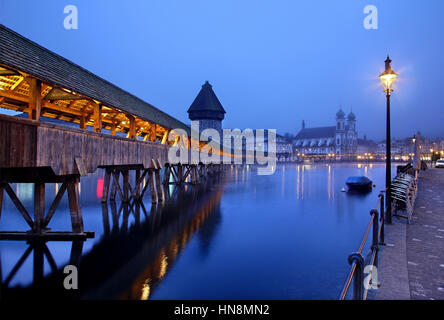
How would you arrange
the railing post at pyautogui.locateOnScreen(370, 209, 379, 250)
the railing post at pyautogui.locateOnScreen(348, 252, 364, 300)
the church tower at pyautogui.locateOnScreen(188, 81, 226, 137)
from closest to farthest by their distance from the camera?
the railing post at pyautogui.locateOnScreen(348, 252, 364, 300) < the railing post at pyautogui.locateOnScreen(370, 209, 379, 250) < the church tower at pyautogui.locateOnScreen(188, 81, 226, 137)

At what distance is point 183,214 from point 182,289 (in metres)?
10.1

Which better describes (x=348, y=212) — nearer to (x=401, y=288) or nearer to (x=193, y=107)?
(x=401, y=288)

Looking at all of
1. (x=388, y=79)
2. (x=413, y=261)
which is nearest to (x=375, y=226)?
(x=413, y=261)

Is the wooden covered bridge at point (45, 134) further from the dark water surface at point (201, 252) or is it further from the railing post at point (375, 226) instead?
the railing post at point (375, 226)

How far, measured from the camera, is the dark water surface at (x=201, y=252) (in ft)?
25.2

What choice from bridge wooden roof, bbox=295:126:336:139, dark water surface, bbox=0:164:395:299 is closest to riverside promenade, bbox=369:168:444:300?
dark water surface, bbox=0:164:395:299

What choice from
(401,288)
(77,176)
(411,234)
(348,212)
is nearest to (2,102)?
(77,176)

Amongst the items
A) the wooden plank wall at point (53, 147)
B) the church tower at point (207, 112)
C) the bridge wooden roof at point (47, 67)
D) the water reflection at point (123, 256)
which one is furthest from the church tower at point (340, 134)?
the bridge wooden roof at point (47, 67)

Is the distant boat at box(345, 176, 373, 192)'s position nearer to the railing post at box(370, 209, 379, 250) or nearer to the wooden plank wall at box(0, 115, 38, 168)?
the railing post at box(370, 209, 379, 250)

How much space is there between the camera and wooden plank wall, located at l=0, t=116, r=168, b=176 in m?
7.46

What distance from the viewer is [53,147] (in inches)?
→ 349

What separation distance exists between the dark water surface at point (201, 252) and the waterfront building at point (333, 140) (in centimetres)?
15442

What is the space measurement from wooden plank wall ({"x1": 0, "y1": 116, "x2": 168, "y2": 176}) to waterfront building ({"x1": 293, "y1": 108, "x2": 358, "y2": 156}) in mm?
165921
